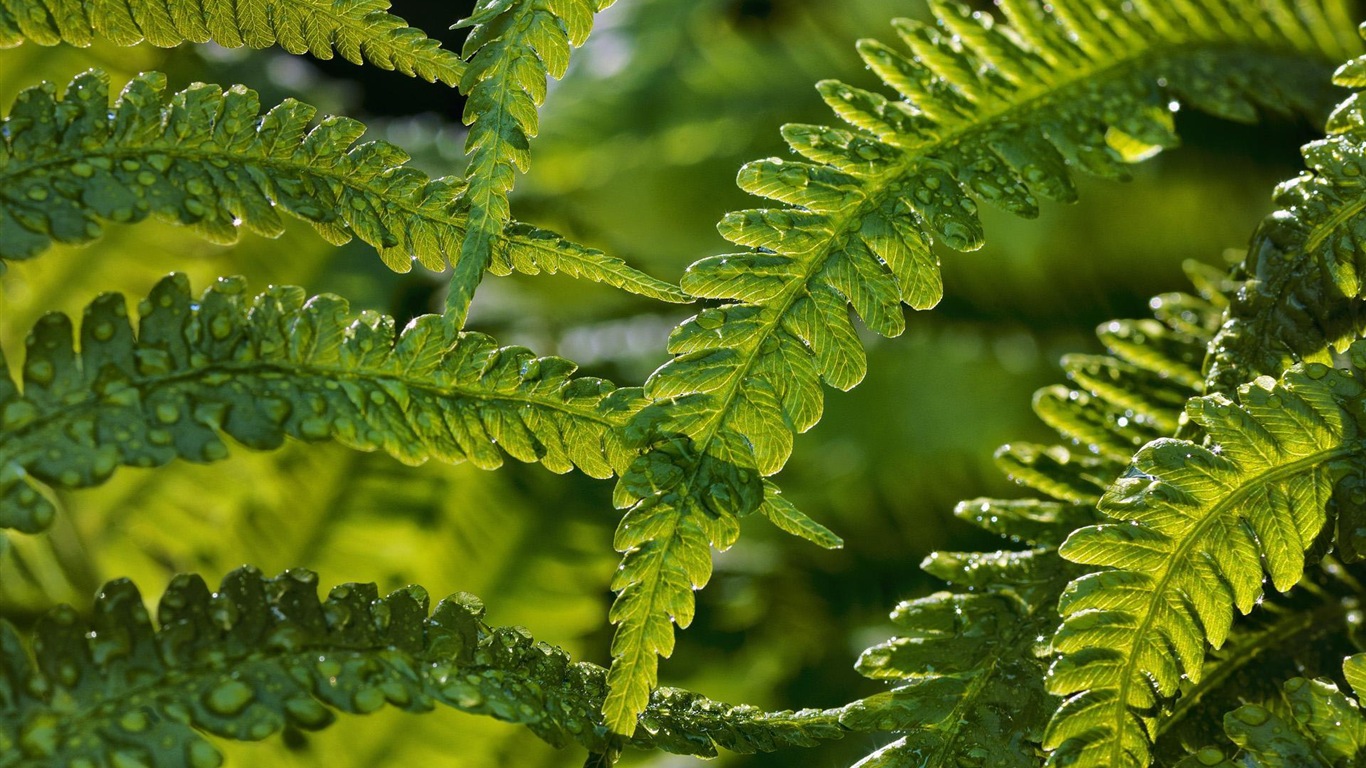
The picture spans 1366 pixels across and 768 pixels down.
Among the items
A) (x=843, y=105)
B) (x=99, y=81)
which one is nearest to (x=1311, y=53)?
(x=843, y=105)

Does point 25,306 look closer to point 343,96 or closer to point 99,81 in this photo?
point 343,96

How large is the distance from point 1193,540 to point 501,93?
439mm

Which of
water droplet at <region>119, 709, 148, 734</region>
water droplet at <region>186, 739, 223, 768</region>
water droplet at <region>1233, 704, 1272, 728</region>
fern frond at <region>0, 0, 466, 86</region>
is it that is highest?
fern frond at <region>0, 0, 466, 86</region>

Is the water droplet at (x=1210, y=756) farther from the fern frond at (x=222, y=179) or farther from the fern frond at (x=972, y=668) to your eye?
the fern frond at (x=222, y=179)

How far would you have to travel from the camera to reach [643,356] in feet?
5.47

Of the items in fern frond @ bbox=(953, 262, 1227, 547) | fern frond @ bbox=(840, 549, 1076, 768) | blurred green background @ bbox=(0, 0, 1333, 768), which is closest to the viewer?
fern frond @ bbox=(840, 549, 1076, 768)

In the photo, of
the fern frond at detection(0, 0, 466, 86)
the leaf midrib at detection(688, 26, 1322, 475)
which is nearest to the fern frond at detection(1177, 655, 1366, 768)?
the leaf midrib at detection(688, 26, 1322, 475)

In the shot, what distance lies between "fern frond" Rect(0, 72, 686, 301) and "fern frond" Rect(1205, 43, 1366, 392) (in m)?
0.33

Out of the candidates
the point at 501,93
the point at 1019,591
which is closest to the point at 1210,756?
the point at 1019,591

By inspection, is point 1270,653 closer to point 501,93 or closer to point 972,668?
point 972,668

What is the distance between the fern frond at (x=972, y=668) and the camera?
0.56m

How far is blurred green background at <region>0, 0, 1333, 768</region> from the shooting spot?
53.0 inches

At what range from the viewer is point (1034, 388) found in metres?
1.68

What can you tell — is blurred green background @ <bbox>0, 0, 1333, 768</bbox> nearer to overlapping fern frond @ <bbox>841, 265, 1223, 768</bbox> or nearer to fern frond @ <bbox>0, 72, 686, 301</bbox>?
overlapping fern frond @ <bbox>841, 265, 1223, 768</bbox>
